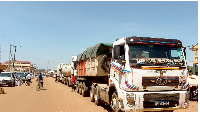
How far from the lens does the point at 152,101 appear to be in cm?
808

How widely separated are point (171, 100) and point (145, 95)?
3.25 ft

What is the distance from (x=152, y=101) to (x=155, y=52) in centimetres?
173

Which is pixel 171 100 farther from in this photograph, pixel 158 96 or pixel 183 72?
pixel 183 72

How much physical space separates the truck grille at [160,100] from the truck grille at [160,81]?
368mm

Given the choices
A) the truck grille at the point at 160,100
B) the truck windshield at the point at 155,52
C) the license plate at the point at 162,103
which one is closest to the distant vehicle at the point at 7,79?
the truck windshield at the point at 155,52

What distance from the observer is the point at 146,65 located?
8.02 meters

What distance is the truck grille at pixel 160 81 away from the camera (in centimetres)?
802

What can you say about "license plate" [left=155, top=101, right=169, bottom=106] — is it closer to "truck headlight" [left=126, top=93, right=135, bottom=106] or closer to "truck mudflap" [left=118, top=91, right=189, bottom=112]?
"truck mudflap" [left=118, top=91, right=189, bottom=112]

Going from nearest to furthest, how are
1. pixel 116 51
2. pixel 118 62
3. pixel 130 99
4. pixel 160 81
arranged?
pixel 130 99
pixel 160 81
pixel 118 62
pixel 116 51

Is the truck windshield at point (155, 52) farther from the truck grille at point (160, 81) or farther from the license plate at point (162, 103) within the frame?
the license plate at point (162, 103)

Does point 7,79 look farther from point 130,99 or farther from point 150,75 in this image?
point 150,75

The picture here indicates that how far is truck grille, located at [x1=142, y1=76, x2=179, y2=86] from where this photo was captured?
8.02 meters

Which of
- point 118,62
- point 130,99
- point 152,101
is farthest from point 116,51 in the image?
point 152,101

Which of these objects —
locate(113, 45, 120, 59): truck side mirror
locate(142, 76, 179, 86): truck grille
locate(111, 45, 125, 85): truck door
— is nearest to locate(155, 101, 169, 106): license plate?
locate(142, 76, 179, 86): truck grille
